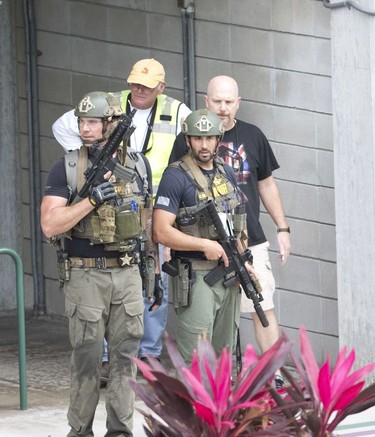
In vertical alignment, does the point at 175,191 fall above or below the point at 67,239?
above

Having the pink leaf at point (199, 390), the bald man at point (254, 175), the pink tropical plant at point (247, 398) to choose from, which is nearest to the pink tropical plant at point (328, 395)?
the pink tropical plant at point (247, 398)

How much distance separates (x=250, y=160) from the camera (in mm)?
7824

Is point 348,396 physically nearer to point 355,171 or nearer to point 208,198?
point 208,198

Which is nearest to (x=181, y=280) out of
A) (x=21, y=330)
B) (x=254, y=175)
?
(x=21, y=330)

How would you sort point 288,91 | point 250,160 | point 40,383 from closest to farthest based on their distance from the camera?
1. point 250,160
2. point 40,383
3. point 288,91

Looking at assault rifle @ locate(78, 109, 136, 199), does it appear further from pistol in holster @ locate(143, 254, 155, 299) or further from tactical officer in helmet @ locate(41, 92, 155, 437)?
pistol in holster @ locate(143, 254, 155, 299)

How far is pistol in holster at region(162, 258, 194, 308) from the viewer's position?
6.85 m

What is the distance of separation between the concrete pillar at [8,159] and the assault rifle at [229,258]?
395cm

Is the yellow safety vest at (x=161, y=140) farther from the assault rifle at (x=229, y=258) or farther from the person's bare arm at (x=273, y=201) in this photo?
the assault rifle at (x=229, y=258)

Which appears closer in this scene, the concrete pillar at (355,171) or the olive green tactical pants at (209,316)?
the olive green tactical pants at (209,316)

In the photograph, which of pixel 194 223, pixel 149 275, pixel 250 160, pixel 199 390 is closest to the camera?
pixel 199 390

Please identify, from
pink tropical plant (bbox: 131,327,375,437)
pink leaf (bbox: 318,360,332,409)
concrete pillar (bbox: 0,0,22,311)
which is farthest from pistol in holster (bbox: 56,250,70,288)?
concrete pillar (bbox: 0,0,22,311)

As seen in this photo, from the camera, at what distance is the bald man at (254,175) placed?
7742mm

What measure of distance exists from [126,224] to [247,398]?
250cm
